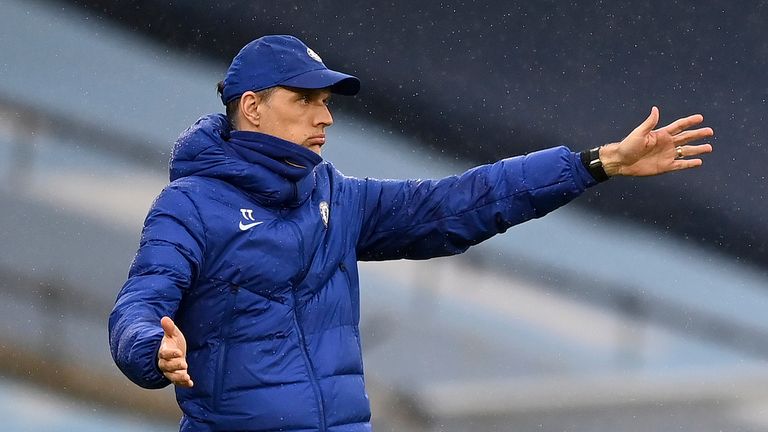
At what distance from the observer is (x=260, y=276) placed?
2732mm

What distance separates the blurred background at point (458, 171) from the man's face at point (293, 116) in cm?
243

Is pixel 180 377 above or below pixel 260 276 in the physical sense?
below

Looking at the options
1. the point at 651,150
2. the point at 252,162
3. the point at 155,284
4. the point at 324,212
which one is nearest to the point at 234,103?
the point at 252,162

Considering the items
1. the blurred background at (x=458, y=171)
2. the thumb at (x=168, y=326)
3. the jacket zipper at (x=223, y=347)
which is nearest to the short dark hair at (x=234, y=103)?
the jacket zipper at (x=223, y=347)

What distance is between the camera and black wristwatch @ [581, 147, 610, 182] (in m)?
2.87

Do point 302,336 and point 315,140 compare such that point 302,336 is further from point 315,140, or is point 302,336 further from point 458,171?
point 458,171

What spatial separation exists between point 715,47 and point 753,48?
13cm

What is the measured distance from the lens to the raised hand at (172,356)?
2.38 m

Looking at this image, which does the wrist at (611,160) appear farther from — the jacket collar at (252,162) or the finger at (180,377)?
the finger at (180,377)

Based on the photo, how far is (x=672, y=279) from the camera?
5430mm

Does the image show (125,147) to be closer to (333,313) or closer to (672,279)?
(672,279)

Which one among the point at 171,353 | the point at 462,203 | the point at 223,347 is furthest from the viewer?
the point at 462,203

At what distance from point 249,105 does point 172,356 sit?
0.64 meters

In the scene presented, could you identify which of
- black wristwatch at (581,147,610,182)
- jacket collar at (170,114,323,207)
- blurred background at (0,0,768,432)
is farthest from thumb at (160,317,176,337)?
blurred background at (0,0,768,432)
